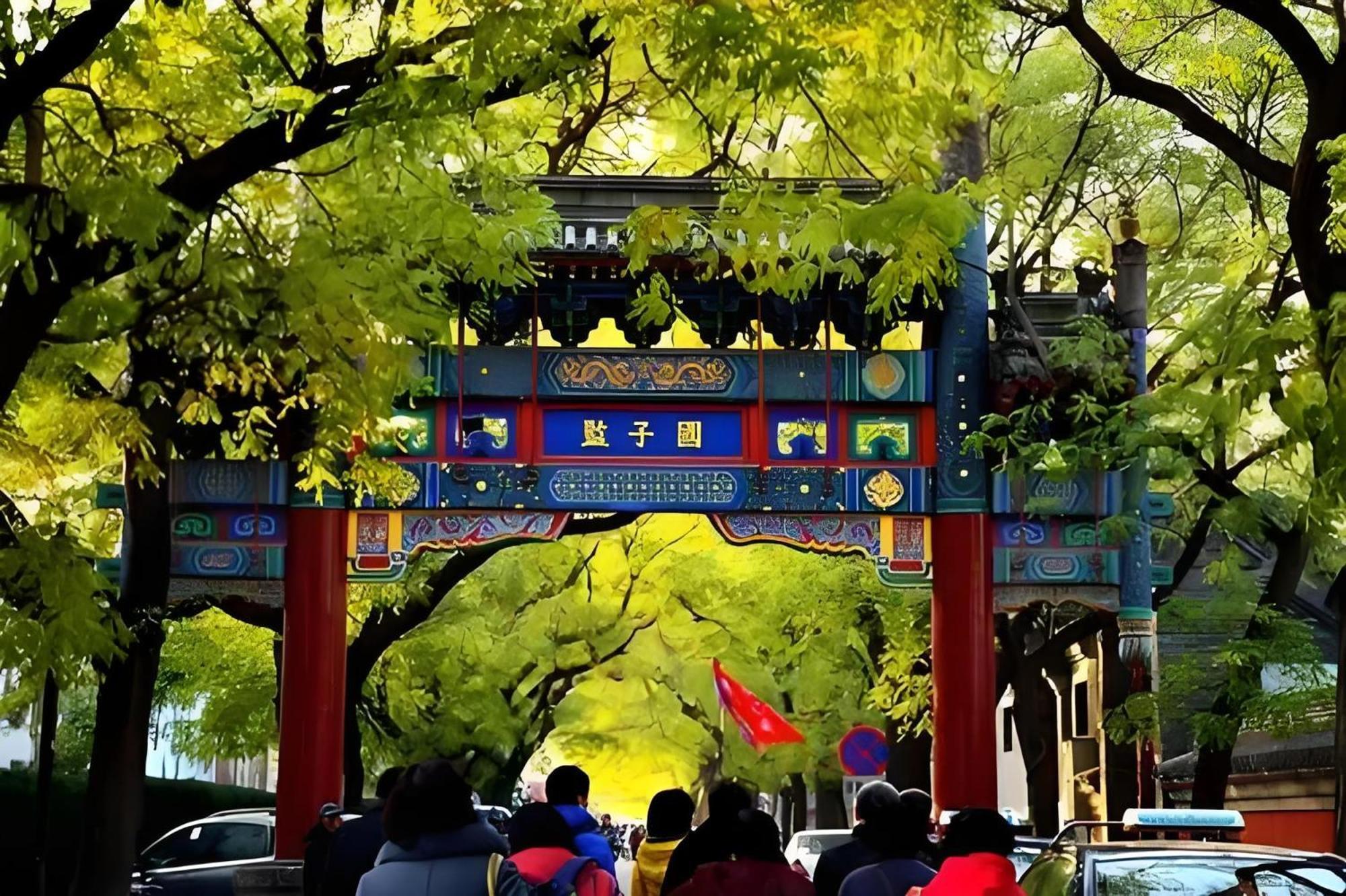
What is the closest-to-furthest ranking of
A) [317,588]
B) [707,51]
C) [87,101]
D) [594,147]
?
[707,51] < [87,101] < [317,588] < [594,147]

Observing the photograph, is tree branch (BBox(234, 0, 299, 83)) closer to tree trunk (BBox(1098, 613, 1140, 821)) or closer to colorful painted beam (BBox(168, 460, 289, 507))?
colorful painted beam (BBox(168, 460, 289, 507))

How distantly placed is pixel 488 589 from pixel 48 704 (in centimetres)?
1353

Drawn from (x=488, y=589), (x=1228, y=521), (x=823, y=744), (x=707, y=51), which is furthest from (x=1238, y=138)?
(x=823, y=744)

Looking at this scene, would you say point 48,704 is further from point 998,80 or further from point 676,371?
point 998,80

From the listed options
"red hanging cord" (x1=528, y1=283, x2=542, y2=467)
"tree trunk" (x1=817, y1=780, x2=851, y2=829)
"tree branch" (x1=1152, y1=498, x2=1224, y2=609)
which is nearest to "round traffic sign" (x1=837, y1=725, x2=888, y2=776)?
"tree branch" (x1=1152, y1=498, x2=1224, y2=609)

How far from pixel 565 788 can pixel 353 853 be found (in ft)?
3.64

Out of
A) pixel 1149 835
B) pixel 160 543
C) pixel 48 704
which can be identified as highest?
pixel 160 543

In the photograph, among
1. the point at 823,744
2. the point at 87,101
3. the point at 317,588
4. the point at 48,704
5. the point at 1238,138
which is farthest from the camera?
the point at 823,744

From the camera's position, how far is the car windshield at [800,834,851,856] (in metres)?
23.2

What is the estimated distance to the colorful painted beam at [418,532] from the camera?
20.1m

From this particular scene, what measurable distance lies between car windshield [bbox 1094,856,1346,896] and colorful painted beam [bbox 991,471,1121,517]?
1080cm

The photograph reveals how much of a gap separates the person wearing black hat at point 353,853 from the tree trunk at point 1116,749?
12.5 m

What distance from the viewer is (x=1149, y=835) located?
67.3ft

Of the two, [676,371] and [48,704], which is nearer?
[48,704]
